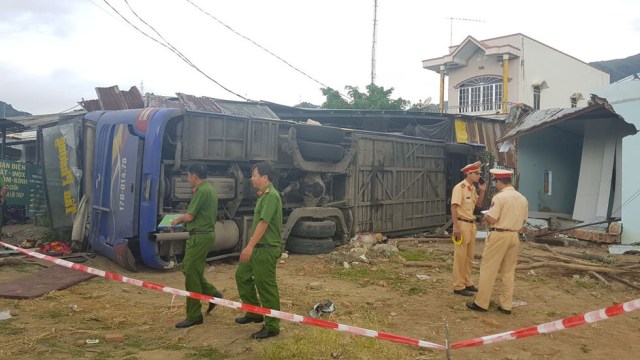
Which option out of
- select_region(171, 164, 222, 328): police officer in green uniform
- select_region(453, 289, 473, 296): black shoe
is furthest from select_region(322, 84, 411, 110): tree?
select_region(171, 164, 222, 328): police officer in green uniform

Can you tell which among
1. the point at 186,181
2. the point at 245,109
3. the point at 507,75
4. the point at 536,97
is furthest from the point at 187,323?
the point at 536,97

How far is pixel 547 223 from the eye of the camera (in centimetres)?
1283

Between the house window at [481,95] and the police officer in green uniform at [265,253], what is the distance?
24186 mm

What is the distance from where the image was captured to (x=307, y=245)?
891 cm

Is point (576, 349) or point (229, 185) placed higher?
point (229, 185)

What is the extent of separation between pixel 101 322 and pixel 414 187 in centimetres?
828

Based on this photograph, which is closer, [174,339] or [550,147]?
[174,339]

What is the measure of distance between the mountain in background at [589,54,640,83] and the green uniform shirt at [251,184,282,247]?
3434 cm

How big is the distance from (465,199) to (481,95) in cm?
2308

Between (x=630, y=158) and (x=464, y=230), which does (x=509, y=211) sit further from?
(x=630, y=158)

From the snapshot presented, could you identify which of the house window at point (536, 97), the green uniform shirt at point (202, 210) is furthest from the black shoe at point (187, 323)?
the house window at point (536, 97)

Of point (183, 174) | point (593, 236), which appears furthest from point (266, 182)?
point (593, 236)

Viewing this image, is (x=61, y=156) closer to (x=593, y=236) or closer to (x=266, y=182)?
(x=266, y=182)

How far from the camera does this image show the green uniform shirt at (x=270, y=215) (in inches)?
173
